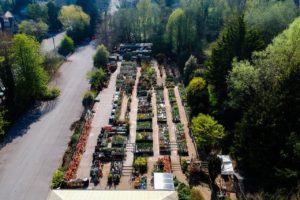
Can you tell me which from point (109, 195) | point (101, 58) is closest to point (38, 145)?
point (109, 195)

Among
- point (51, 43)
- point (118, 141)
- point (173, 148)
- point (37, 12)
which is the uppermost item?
point (37, 12)

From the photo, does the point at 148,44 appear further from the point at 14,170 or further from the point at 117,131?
the point at 14,170

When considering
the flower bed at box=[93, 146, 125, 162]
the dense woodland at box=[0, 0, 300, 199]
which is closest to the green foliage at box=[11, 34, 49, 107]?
the dense woodland at box=[0, 0, 300, 199]

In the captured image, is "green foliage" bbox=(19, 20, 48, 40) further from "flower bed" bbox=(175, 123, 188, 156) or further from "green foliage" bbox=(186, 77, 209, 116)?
"flower bed" bbox=(175, 123, 188, 156)

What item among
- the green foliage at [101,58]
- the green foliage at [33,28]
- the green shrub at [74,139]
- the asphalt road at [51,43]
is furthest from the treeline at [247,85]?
the green foliage at [33,28]

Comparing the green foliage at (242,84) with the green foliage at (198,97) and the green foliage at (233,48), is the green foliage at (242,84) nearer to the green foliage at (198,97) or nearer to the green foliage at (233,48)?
the green foliage at (198,97)

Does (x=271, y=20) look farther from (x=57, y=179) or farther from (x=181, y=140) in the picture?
(x=57, y=179)
